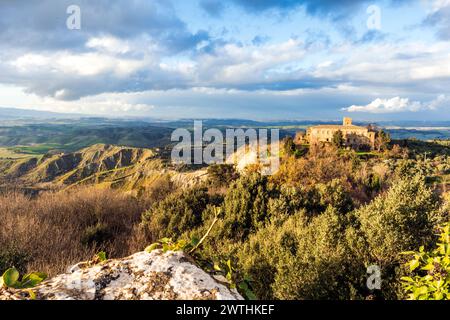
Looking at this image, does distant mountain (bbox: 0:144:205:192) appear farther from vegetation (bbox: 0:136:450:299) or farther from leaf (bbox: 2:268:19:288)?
leaf (bbox: 2:268:19:288)

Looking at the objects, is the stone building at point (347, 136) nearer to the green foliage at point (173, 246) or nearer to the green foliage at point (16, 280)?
the green foliage at point (173, 246)

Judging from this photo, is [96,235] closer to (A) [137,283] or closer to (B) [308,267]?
(B) [308,267]

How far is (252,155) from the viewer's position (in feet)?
A: 147

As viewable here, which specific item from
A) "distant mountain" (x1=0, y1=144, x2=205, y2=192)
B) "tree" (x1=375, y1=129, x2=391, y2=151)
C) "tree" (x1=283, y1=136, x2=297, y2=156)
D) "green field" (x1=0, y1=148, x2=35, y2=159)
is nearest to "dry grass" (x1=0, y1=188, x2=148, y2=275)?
"tree" (x1=283, y1=136, x2=297, y2=156)

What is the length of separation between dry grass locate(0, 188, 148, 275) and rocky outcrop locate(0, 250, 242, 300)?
4176mm

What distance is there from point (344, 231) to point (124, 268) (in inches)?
201

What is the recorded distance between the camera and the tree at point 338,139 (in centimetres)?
6953

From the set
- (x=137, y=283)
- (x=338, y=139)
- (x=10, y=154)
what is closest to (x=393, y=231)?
(x=137, y=283)

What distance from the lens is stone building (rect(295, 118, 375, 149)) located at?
7288cm

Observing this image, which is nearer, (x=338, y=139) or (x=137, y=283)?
(x=137, y=283)

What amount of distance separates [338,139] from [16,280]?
73662mm

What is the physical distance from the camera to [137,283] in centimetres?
197
